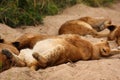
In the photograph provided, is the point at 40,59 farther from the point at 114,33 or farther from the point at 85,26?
the point at 85,26

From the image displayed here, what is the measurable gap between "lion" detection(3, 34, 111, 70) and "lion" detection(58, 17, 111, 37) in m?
2.77

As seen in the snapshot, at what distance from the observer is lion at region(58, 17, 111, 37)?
986cm

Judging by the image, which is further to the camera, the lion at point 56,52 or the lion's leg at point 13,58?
the lion at point 56,52

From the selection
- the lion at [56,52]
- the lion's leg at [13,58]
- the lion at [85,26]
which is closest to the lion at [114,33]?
the lion at [85,26]

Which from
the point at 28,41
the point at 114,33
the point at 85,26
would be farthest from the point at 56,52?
the point at 85,26

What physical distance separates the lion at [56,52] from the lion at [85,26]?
9.09ft

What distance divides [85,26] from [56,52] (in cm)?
425

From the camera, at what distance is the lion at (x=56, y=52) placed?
602cm

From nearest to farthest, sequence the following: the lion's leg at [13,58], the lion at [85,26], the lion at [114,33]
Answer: the lion's leg at [13,58] → the lion at [114,33] → the lion at [85,26]

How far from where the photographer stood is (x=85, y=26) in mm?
10297

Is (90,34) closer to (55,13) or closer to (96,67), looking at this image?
(55,13)

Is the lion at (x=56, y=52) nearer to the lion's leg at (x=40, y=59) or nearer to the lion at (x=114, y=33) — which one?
the lion's leg at (x=40, y=59)

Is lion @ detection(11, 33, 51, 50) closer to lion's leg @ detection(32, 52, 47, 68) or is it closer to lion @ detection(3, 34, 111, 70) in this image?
lion @ detection(3, 34, 111, 70)

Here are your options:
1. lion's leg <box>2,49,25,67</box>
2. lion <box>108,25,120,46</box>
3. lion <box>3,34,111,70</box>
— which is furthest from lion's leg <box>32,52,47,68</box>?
lion <box>108,25,120,46</box>
